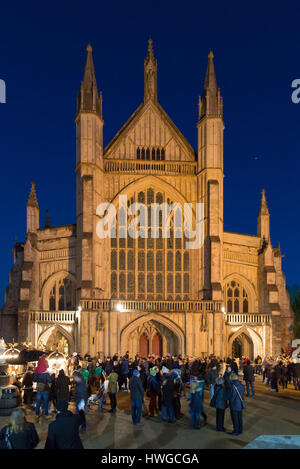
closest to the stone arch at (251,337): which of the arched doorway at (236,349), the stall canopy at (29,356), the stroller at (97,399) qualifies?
the arched doorway at (236,349)

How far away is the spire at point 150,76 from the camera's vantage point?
4026 centimetres

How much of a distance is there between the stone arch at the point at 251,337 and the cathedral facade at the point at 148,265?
7cm

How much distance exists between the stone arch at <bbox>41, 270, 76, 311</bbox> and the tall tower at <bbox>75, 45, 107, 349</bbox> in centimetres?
170

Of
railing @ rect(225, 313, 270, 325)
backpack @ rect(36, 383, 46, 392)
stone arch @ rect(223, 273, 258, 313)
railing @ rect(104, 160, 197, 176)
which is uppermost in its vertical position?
railing @ rect(104, 160, 197, 176)

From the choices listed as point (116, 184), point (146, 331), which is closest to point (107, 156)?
point (116, 184)

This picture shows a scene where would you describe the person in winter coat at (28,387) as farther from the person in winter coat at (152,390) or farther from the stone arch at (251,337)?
the stone arch at (251,337)

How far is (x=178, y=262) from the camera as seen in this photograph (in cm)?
3794

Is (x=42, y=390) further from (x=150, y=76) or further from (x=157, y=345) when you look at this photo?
(x=150, y=76)

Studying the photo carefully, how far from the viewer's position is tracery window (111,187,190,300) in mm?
37469

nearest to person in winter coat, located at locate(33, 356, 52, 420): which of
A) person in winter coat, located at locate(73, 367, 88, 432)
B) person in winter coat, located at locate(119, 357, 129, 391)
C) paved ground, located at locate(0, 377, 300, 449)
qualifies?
paved ground, located at locate(0, 377, 300, 449)

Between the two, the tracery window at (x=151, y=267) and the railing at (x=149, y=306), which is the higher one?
the tracery window at (x=151, y=267)

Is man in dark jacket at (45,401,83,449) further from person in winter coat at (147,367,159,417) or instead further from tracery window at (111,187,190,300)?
tracery window at (111,187,190,300)

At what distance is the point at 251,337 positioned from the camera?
36500 millimetres
